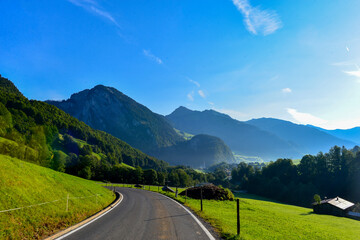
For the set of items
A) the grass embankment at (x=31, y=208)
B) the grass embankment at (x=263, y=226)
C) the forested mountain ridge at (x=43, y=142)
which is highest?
the forested mountain ridge at (x=43, y=142)

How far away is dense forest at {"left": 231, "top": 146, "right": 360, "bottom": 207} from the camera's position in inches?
4264

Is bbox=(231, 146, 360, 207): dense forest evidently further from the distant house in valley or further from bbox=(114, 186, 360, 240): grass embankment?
→ bbox=(114, 186, 360, 240): grass embankment

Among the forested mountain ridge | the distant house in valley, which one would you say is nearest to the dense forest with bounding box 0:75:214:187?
the forested mountain ridge

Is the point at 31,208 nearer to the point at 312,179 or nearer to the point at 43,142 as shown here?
the point at 43,142

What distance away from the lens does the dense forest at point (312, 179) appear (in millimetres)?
108312

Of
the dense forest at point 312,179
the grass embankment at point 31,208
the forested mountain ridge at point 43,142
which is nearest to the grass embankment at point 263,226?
the grass embankment at point 31,208

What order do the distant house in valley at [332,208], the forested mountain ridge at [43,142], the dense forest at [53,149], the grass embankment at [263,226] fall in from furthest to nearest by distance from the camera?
the distant house in valley at [332,208], the dense forest at [53,149], the forested mountain ridge at [43,142], the grass embankment at [263,226]

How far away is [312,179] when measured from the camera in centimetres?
12738

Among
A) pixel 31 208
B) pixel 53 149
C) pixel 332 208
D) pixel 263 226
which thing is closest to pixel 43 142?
pixel 31 208

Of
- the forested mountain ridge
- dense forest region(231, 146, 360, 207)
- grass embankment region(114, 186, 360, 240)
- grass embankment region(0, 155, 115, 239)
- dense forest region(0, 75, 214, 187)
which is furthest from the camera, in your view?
dense forest region(231, 146, 360, 207)

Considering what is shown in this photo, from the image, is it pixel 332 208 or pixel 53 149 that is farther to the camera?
pixel 53 149

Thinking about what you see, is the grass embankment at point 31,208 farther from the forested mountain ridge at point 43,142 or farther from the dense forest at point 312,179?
the dense forest at point 312,179

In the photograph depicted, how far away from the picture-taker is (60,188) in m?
17.9

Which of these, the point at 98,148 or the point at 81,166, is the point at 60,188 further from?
the point at 98,148
